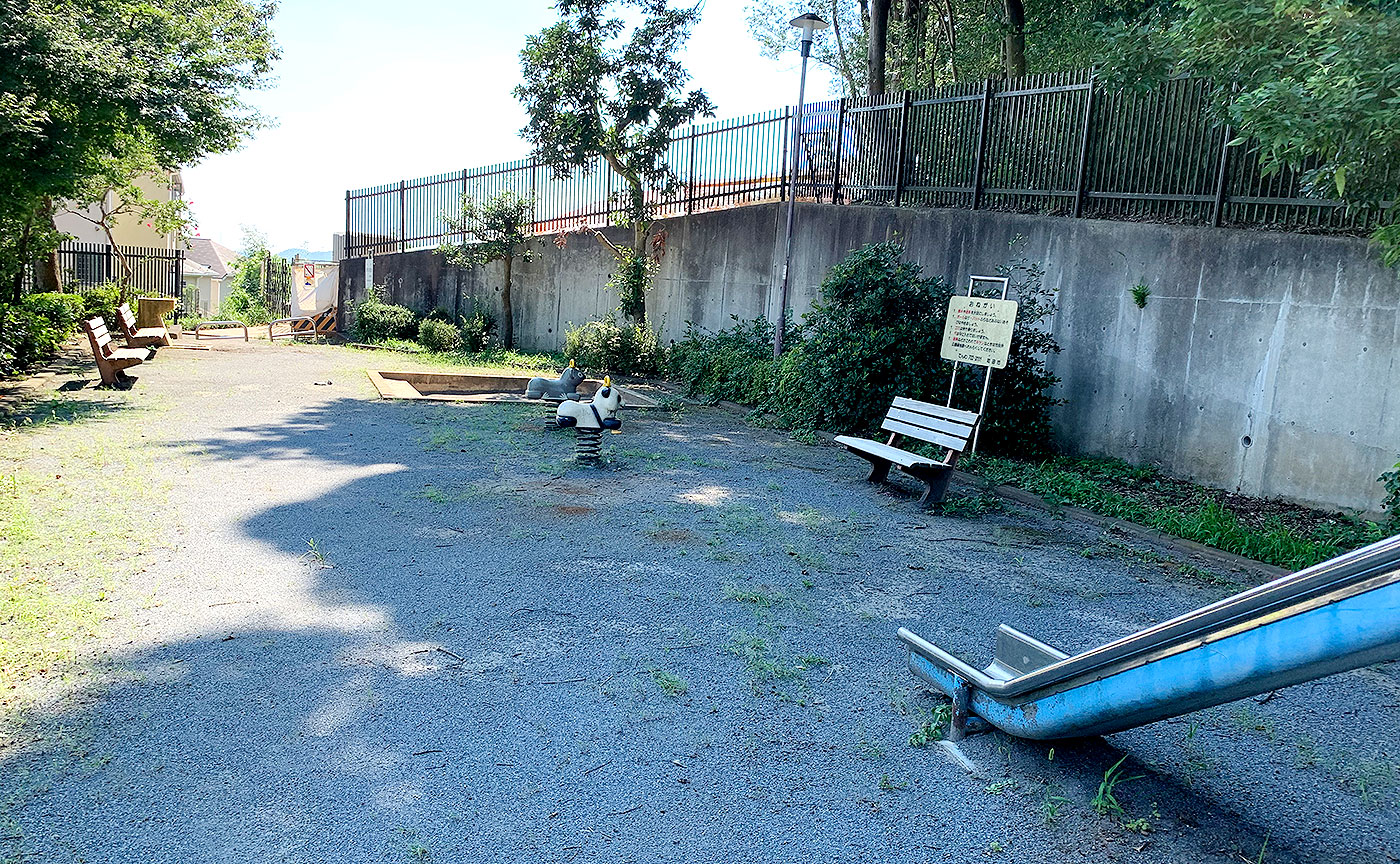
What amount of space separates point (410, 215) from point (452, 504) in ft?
64.0

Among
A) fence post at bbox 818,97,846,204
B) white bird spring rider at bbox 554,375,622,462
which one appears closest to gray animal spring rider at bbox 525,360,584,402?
white bird spring rider at bbox 554,375,622,462

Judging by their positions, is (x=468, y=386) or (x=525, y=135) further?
(x=525, y=135)

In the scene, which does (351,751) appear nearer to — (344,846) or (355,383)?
(344,846)

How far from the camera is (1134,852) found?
2871mm

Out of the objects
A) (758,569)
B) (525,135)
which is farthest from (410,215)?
(758,569)

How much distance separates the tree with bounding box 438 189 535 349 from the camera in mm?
18797

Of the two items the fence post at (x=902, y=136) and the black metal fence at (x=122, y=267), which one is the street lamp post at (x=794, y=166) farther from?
the black metal fence at (x=122, y=267)

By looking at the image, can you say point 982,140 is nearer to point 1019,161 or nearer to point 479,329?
point 1019,161

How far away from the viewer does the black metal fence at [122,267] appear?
21703mm

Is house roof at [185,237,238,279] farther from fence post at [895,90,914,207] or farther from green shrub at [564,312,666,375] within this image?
fence post at [895,90,914,207]

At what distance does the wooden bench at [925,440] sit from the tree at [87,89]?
7.85m

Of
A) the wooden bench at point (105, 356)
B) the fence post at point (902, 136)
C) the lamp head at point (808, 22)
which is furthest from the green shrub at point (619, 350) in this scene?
the wooden bench at point (105, 356)

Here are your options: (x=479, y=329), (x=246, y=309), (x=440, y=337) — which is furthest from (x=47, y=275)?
(x=246, y=309)

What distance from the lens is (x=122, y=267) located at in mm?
22984
